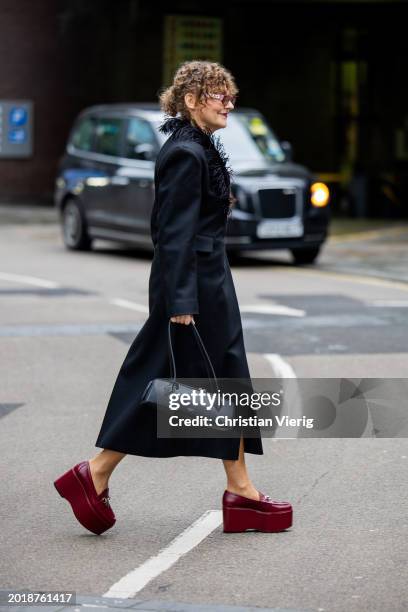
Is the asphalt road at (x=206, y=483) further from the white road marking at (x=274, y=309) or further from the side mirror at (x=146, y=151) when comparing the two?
the side mirror at (x=146, y=151)

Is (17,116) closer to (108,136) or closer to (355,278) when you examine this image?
(108,136)

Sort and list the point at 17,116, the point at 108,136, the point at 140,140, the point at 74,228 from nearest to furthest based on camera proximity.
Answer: the point at 140,140 → the point at 108,136 → the point at 74,228 → the point at 17,116

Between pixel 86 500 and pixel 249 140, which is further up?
pixel 86 500

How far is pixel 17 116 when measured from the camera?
2766cm

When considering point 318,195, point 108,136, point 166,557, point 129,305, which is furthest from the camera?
point 108,136

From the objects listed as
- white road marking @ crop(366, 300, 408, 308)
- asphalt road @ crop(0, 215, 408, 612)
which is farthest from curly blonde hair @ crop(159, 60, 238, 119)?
white road marking @ crop(366, 300, 408, 308)

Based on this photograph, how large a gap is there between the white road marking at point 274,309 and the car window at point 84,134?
254 inches

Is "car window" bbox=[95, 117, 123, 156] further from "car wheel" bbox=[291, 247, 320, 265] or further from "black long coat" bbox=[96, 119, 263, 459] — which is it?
"black long coat" bbox=[96, 119, 263, 459]

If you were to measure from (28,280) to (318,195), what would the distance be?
382cm

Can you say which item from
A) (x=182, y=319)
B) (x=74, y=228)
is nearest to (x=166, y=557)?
(x=182, y=319)

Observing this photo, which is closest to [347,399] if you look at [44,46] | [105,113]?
[105,113]

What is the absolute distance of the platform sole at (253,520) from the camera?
19.2 ft

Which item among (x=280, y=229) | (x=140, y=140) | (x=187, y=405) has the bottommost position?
(x=280, y=229)

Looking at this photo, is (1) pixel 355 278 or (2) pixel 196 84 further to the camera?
(1) pixel 355 278
